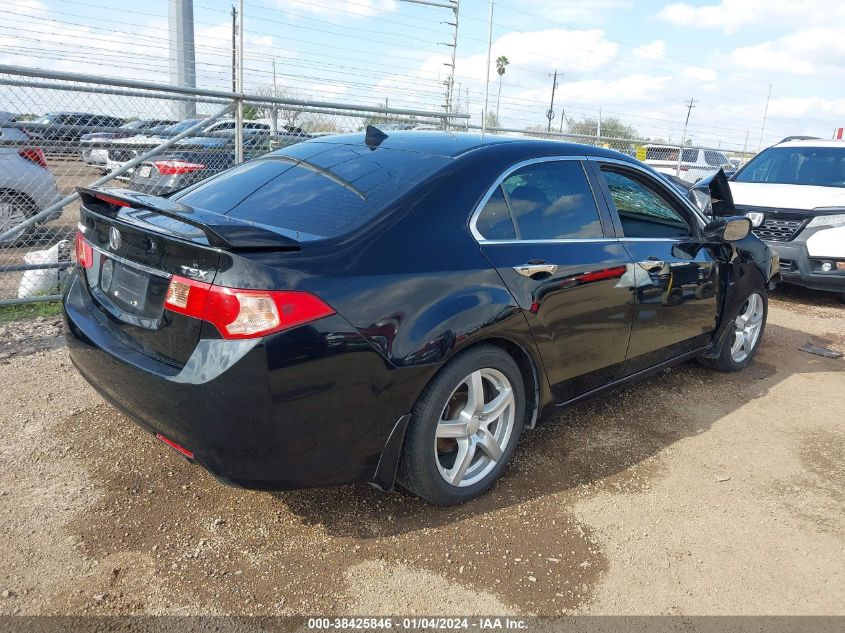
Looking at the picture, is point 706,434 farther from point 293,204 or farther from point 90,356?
point 90,356

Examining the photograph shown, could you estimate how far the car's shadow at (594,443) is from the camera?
2828mm

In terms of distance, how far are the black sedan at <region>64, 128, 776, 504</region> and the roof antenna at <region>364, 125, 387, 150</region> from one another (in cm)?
2

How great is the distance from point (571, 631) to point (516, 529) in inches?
22.8

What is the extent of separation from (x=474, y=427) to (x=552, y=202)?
1.19m

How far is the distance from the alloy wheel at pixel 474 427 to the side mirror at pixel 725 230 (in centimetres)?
200

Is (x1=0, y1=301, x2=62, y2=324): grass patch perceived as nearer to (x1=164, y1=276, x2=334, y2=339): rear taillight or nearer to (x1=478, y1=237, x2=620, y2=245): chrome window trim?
(x1=164, y1=276, x2=334, y2=339): rear taillight

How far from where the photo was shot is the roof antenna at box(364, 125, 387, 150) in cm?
325

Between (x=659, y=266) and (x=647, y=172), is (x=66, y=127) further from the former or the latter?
(x=659, y=266)

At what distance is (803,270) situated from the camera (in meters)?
6.94

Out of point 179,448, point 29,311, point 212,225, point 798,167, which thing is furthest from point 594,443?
point 798,167

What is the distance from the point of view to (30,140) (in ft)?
17.3

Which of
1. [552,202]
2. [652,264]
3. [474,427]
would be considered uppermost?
[552,202]

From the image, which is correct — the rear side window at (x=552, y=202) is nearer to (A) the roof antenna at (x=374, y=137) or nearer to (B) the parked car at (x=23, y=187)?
(A) the roof antenna at (x=374, y=137)

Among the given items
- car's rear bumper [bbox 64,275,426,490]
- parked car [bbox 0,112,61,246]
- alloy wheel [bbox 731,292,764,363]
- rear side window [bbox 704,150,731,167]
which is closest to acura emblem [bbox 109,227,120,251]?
car's rear bumper [bbox 64,275,426,490]
